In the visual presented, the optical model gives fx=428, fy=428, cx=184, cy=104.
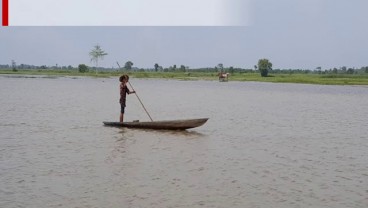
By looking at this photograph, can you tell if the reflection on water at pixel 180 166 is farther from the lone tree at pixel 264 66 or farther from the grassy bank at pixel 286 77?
the lone tree at pixel 264 66

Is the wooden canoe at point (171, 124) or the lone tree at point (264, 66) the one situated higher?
the lone tree at point (264, 66)

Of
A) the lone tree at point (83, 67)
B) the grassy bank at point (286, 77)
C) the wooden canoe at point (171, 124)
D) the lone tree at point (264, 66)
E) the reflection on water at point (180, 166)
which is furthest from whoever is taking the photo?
the lone tree at point (83, 67)

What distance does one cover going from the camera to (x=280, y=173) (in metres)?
10.2

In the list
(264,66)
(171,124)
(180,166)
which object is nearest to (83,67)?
(264,66)

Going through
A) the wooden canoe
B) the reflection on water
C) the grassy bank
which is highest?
the grassy bank

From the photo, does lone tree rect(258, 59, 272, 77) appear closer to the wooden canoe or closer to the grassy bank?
the grassy bank

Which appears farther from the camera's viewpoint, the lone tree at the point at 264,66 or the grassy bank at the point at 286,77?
the lone tree at the point at 264,66

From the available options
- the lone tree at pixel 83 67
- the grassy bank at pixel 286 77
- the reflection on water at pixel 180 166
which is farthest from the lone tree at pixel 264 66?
the reflection on water at pixel 180 166

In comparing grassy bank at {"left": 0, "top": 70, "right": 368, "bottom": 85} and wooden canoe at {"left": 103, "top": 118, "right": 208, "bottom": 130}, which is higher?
grassy bank at {"left": 0, "top": 70, "right": 368, "bottom": 85}

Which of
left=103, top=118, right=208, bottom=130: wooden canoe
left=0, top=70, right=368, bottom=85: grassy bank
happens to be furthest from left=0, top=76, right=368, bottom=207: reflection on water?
left=0, top=70, right=368, bottom=85: grassy bank

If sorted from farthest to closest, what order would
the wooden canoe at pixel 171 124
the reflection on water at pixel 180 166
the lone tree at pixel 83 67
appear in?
the lone tree at pixel 83 67, the wooden canoe at pixel 171 124, the reflection on water at pixel 180 166

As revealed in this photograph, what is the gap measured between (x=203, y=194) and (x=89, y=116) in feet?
46.6

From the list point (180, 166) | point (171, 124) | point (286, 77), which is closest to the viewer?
point (180, 166)

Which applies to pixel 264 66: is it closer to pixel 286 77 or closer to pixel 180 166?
pixel 286 77
